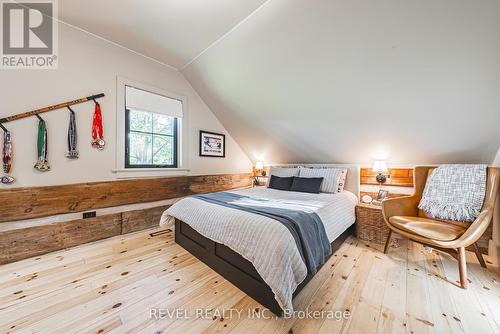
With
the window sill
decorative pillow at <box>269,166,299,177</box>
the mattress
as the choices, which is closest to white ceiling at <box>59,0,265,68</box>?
the window sill

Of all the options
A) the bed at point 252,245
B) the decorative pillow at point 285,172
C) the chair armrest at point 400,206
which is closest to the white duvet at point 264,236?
the bed at point 252,245

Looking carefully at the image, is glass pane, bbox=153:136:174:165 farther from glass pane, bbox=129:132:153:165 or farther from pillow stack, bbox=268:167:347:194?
pillow stack, bbox=268:167:347:194

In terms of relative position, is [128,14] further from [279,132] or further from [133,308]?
[133,308]

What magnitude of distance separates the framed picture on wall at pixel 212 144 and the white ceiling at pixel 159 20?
142cm

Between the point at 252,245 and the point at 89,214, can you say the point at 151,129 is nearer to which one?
the point at 89,214

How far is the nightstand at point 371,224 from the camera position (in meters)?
2.37

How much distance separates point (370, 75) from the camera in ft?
6.44

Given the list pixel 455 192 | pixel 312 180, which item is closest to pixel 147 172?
pixel 312 180

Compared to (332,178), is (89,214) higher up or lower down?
lower down

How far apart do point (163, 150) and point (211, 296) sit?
2.34 metres

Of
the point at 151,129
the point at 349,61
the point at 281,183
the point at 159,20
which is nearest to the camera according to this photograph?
the point at 349,61

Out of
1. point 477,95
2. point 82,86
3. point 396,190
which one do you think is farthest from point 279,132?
point 82,86

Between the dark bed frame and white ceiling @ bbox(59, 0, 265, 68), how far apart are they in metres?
2.24

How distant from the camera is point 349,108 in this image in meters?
2.40
